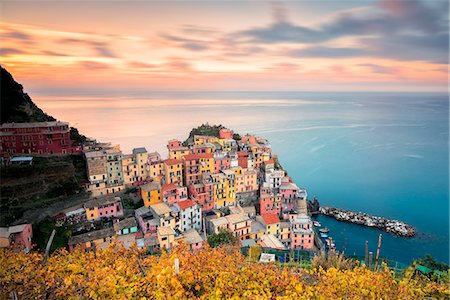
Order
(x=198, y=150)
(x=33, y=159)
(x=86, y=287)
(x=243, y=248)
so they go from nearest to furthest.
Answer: (x=86, y=287)
(x=243, y=248)
(x=33, y=159)
(x=198, y=150)

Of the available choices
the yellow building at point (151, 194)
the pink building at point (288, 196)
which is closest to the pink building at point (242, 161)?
the pink building at point (288, 196)

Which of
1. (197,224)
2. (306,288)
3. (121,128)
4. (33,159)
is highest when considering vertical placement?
(121,128)

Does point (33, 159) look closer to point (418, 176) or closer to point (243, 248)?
point (243, 248)

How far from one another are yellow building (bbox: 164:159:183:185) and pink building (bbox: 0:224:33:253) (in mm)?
8824

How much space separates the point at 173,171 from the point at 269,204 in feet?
24.6

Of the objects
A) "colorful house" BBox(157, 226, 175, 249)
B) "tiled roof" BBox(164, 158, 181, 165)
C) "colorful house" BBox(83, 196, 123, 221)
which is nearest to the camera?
"colorful house" BBox(157, 226, 175, 249)

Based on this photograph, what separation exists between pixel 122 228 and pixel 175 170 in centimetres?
596

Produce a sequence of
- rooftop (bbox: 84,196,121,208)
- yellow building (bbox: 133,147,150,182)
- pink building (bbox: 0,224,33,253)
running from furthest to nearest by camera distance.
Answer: yellow building (bbox: 133,147,150,182) < rooftop (bbox: 84,196,121,208) < pink building (bbox: 0,224,33,253)

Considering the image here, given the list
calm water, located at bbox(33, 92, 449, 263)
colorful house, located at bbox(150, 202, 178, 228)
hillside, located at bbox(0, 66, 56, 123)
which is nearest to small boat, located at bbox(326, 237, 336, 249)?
calm water, located at bbox(33, 92, 449, 263)

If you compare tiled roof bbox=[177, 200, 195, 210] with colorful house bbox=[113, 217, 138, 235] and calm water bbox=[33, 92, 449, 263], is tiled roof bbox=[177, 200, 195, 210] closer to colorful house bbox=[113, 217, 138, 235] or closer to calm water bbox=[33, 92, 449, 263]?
colorful house bbox=[113, 217, 138, 235]

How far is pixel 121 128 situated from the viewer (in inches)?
2031

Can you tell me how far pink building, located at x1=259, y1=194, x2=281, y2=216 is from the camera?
821 inches

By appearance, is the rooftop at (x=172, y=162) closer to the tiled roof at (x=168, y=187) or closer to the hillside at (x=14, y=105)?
the tiled roof at (x=168, y=187)

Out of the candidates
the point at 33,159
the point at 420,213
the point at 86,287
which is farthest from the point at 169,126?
the point at 86,287
